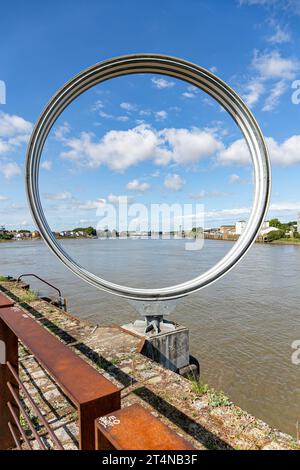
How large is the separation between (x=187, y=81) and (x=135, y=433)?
175 inches

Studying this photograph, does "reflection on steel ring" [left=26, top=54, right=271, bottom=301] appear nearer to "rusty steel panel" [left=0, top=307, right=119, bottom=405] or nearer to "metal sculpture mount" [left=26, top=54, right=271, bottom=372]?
"metal sculpture mount" [left=26, top=54, right=271, bottom=372]

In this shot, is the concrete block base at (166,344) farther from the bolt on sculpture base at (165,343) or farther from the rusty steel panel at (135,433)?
the rusty steel panel at (135,433)

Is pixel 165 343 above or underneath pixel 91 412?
underneath

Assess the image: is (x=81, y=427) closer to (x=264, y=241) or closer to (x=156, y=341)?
(x=156, y=341)

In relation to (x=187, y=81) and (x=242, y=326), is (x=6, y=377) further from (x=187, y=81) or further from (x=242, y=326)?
(x=242, y=326)

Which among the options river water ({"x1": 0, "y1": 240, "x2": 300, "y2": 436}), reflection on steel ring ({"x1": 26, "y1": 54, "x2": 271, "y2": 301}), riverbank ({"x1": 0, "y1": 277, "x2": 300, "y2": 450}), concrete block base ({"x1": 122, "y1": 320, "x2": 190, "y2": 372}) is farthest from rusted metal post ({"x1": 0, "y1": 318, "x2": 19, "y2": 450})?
river water ({"x1": 0, "y1": 240, "x2": 300, "y2": 436})

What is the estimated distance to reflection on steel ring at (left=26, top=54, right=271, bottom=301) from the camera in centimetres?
399

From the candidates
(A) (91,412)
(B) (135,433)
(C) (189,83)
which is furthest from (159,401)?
(C) (189,83)

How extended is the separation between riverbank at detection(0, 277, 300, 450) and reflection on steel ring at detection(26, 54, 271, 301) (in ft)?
2.72

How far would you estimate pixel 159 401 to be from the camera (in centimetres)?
298

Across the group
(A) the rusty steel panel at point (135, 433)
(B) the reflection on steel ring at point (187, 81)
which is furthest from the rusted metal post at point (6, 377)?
(B) the reflection on steel ring at point (187, 81)

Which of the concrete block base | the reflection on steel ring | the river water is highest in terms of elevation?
the reflection on steel ring
